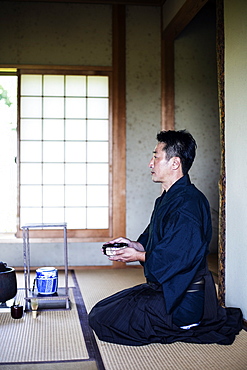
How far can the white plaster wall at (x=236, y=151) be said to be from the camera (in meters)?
3.38

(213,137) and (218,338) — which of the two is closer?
(218,338)

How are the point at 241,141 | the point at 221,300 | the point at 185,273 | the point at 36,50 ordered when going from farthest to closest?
the point at 36,50
the point at 221,300
the point at 241,141
the point at 185,273

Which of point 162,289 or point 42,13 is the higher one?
point 42,13

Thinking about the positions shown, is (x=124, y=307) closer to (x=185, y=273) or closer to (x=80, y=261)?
(x=185, y=273)

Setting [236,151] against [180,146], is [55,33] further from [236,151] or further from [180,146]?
[180,146]

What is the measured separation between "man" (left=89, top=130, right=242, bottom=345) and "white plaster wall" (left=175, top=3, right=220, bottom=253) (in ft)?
9.09

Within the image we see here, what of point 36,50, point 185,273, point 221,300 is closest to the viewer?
point 185,273

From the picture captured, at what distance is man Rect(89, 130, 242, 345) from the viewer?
2822 mm

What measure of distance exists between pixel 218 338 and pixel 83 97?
3.52 m

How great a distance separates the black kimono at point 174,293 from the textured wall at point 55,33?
3.08m

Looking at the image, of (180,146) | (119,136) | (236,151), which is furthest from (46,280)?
(119,136)

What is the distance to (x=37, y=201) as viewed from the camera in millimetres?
5707

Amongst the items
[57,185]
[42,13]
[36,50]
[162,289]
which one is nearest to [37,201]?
[57,185]

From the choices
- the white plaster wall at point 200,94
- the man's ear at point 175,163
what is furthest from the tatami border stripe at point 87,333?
the white plaster wall at point 200,94
